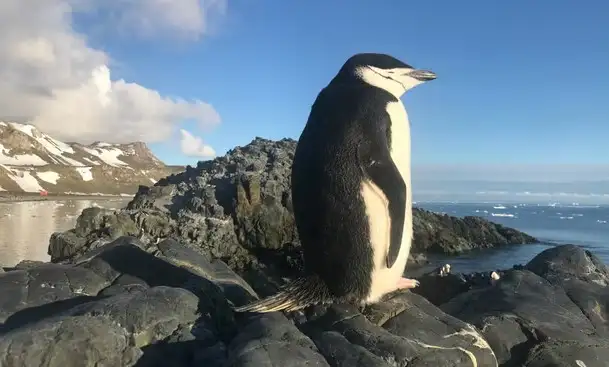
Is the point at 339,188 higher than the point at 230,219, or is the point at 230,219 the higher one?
the point at 339,188

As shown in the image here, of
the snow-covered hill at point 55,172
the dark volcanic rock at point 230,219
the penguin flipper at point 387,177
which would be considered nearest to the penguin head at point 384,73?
the penguin flipper at point 387,177

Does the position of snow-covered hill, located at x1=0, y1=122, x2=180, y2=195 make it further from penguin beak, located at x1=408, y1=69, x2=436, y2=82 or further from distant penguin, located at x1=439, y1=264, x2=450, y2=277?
penguin beak, located at x1=408, y1=69, x2=436, y2=82

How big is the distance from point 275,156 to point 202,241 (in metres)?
6.96

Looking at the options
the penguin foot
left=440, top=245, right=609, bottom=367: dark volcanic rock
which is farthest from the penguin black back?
left=440, top=245, right=609, bottom=367: dark volcanic rock

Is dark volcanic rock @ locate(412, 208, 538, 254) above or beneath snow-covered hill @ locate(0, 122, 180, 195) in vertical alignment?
beneath

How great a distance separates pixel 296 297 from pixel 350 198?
2.45ft

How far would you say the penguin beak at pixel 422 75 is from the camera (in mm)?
3979

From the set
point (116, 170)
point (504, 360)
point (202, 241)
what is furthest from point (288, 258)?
point (116, 170)

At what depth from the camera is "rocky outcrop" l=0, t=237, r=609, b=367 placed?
281 cm

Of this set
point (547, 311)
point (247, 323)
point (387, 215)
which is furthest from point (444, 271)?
point (247, 323)

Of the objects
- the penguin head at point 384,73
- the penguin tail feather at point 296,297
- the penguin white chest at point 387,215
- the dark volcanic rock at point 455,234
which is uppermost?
the penguin head at point 384,73

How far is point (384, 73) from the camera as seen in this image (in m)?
3.88

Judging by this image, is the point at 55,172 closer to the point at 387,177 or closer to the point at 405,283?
the point at 405,283

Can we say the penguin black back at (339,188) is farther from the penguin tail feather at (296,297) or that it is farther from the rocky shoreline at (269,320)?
the rocky shoreline at (269,320)
